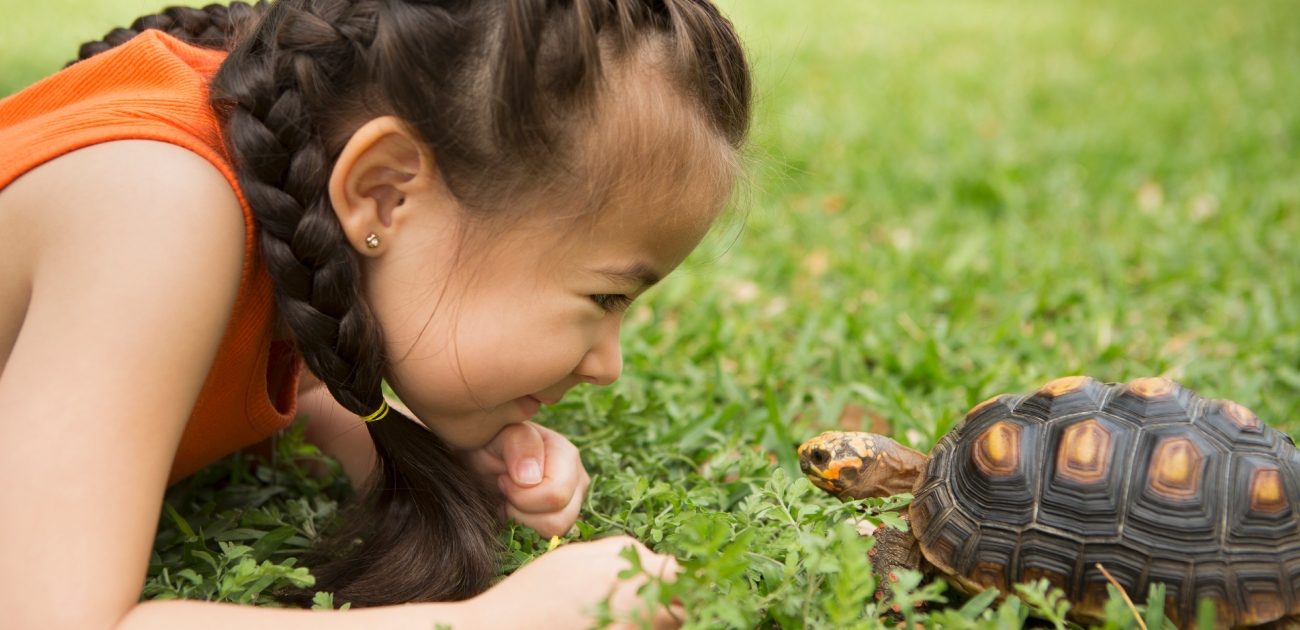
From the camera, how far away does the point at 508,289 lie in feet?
5.81

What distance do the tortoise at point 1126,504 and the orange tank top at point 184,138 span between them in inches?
42.5

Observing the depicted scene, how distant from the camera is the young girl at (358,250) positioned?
1.53 m

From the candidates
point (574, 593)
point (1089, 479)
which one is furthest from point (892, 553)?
point (574, 593)

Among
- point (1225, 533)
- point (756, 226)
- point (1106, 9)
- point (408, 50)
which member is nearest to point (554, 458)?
point (408, 50)

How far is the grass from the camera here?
6.17ft

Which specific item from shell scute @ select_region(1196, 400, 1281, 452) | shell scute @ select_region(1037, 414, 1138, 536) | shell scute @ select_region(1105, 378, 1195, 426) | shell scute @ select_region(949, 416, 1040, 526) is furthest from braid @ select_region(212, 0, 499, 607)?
shell scute @ select_region(1196, 400, 1281, 452)

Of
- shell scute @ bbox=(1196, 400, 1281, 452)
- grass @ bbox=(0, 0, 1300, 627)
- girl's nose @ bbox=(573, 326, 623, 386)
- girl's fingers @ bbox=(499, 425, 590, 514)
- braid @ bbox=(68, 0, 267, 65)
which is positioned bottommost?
grass @ bbox=(0, 0, 1300, 627)

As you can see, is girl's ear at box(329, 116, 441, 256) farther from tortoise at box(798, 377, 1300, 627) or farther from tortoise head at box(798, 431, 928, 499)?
tortoise at box(798, 377, 1300, 627)

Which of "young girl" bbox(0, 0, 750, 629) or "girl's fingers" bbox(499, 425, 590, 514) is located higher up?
"young girl" bbox(0, 0, 750, 629)

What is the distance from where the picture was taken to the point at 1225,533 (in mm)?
1632

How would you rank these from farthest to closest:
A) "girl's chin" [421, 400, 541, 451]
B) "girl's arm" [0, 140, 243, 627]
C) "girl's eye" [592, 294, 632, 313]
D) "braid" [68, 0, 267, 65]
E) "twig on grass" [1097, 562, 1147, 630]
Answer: "braid" [68, 0, 267, 65]
"girl's chin" [421, 400, 541, 451]
"girl's eye" [592, 294, 632, 313]
"twig on grass" [1097, 562, 1147, 630]
"girl's arm" [0, 140, 243, 627]

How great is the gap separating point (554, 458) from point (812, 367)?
4.09ft

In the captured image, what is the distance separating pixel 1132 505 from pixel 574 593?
0.79 metres

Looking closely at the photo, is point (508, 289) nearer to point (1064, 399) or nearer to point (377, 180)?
point (377, 180)
